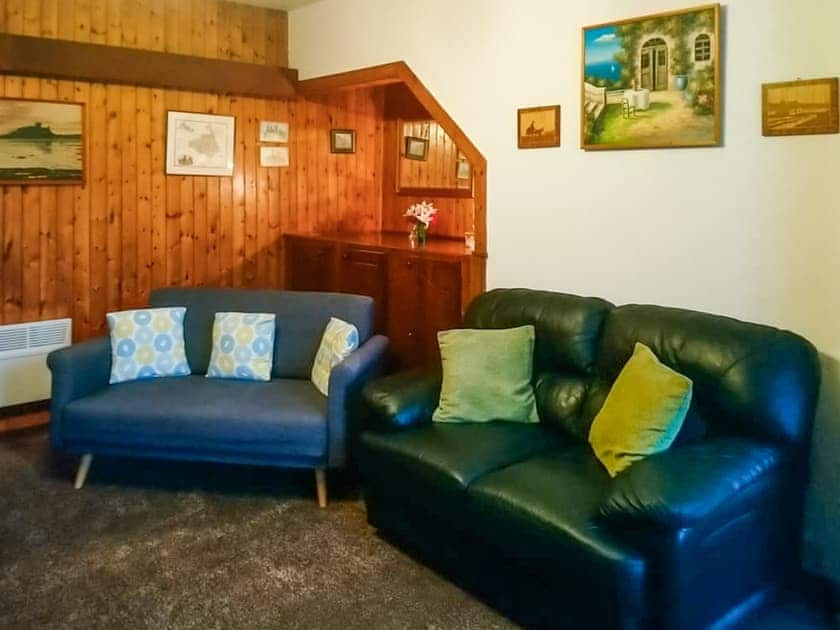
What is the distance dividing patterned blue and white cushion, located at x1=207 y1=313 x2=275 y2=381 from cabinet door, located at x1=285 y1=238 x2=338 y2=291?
95cm

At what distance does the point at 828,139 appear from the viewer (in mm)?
2578

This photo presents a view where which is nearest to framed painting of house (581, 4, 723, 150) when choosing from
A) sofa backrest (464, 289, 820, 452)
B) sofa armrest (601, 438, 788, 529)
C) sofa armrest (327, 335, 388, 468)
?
sofa backrest (464, 289, 820, 452)

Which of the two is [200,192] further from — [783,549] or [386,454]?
[783,549]

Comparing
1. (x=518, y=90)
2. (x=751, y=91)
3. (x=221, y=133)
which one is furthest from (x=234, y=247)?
(x=751, y=91)

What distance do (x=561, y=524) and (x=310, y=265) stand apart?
313cm

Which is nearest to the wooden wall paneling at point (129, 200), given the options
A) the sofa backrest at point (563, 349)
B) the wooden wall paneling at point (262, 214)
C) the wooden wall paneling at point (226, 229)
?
the wooden wall paneling at point (226, 229)

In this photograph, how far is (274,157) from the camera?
5.16m

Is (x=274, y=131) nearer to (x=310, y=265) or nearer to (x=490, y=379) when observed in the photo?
(x=310, y=265)

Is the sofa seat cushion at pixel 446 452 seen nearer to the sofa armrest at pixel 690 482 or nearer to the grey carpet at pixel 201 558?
the grey carpet at pixel 201 558

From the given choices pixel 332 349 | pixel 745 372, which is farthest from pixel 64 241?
pixel 745 372

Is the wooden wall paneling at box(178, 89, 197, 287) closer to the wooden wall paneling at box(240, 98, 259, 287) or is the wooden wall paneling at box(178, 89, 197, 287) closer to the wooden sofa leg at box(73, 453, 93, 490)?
the wooden wall paneling at box(240, 98, 259, 287)

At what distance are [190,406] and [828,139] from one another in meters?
2.71

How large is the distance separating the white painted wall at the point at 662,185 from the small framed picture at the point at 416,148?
3.45 ft

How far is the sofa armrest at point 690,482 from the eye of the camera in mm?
2078
